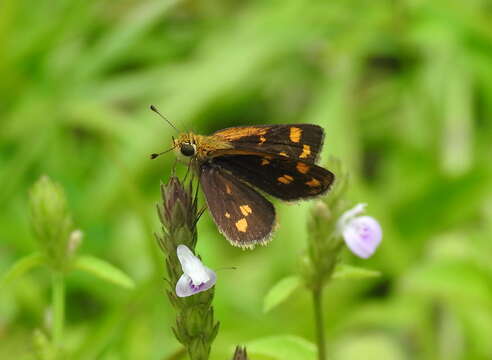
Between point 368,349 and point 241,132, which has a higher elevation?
point 368,349

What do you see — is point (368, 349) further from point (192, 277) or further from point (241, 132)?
point (192, 277)

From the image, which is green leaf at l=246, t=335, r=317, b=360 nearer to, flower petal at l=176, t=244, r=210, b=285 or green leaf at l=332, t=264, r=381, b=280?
green leaf at l=332, t=264, r=381, b=280

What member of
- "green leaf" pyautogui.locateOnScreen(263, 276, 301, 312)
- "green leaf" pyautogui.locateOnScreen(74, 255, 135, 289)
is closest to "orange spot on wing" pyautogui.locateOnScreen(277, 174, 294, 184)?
"green leaf" pyautogui.locateOnScreen(263, 276, 301, 312)

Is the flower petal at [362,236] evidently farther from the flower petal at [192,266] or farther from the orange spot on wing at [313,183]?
the flower petal at [192,266]

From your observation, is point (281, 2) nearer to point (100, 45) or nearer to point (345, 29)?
point (345, 29)

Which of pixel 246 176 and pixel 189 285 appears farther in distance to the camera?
pixel 246 176

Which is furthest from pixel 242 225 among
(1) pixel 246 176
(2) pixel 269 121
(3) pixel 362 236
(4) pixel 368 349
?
(2) pixel 269 121
